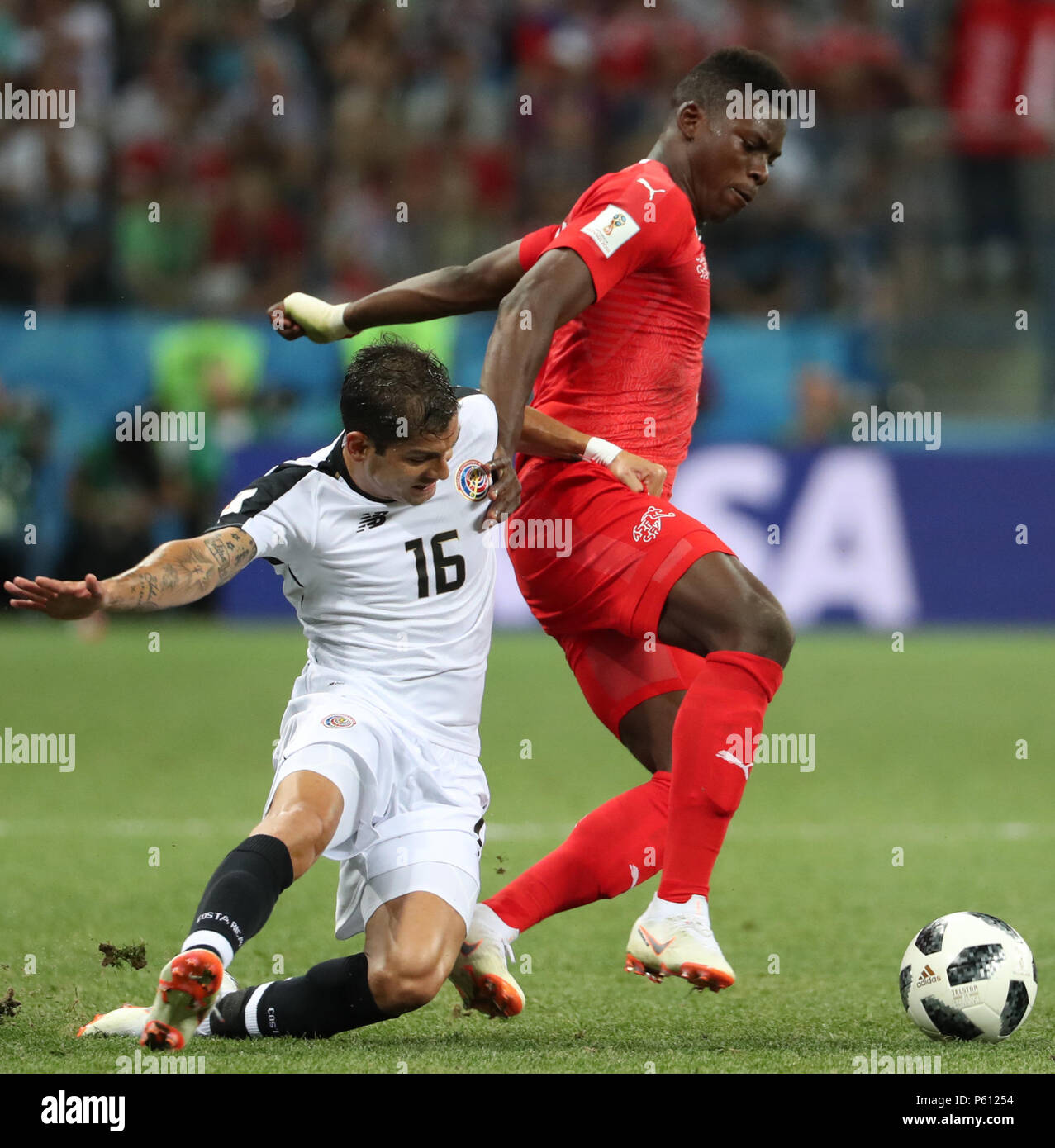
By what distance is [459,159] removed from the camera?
47.6ft

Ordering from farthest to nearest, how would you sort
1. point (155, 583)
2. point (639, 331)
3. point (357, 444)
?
point (639, 331)
point (357, 444)
point (155, 583)

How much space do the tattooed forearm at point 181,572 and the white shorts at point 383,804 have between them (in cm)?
39

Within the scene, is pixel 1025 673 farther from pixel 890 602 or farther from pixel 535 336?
pixel 535 336

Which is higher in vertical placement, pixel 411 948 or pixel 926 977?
pixel 411 948

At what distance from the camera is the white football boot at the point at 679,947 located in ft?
11.9

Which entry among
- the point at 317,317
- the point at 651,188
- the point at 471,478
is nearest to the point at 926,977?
the point at 471,478

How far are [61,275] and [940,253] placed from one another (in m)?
6.91

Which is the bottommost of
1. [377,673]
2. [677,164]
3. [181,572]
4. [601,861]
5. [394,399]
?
[601,861]

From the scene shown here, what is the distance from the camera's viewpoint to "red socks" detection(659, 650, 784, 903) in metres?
3.86

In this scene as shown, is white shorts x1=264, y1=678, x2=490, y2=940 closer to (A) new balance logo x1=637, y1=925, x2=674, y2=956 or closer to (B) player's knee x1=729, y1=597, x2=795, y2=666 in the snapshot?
(A) new balance logo x1=637, y1=925, x2=674, y2=956

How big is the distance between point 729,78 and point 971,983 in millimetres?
2198

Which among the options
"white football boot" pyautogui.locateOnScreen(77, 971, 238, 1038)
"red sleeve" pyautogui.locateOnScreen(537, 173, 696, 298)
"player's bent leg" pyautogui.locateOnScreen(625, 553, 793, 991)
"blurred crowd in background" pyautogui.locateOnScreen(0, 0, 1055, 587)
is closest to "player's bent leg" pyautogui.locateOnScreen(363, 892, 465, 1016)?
"white football boot" pyautogui.locateOnScreen(77, 971, 238, 1038)

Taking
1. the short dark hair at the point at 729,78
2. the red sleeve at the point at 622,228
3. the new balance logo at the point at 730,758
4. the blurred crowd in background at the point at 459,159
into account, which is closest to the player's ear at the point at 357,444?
the red sleeve at the point at 622,228

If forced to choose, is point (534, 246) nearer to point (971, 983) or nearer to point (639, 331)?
point (639, 331)
